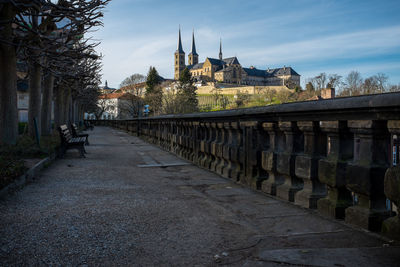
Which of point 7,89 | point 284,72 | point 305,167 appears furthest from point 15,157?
point 284,72

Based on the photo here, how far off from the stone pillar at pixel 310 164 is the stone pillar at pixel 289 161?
0.16 m

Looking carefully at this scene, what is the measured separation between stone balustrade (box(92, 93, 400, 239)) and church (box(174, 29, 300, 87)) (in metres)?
167

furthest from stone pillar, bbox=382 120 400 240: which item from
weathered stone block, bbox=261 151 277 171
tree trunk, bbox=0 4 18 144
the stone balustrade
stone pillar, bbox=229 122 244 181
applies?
tree trunk, bbox=0 4 18 144

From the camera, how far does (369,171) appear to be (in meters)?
3.10

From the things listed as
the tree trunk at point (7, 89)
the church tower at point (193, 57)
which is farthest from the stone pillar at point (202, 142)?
the church tower at point (193, 57)

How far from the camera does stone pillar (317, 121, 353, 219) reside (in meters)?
3.54

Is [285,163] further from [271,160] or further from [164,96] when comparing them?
[164,96]

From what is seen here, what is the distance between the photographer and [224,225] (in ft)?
12.3

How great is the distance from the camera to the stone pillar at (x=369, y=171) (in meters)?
3.08

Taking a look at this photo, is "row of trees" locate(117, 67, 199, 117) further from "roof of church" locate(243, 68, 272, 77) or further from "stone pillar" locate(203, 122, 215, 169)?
"roof of church" locate(243, 68, 272, 77)

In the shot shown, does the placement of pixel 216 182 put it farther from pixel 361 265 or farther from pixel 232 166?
pixel 361 265

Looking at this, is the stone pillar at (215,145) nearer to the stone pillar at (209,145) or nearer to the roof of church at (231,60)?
the stone pillar at (209,145)

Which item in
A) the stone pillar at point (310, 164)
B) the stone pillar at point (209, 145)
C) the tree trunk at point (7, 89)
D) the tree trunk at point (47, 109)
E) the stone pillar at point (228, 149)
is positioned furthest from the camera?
the tree trunk at point (47, 109)

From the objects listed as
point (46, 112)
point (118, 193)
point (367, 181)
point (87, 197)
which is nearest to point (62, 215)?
point (87, 197)
